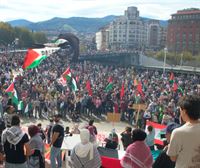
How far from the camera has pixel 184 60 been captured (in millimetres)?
91938

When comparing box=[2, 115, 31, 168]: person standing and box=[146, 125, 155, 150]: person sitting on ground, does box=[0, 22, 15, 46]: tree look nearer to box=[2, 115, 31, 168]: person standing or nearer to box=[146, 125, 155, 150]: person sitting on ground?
box=[146, 125, 155, 150]: person sitting on ground

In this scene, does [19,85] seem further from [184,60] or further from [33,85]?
[184,60]

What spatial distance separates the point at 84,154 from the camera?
5504 millimetres

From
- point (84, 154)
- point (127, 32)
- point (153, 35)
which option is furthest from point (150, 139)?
point (153, 35)

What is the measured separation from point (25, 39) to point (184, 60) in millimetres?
49348

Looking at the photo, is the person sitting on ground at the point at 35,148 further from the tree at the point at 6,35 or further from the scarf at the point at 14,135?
the tree at the point at 6,35

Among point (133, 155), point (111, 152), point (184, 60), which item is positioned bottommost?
point (184, 60)

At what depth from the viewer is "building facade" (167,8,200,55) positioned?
381ft

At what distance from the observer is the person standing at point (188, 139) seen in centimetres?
345

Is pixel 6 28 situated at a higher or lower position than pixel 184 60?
higher

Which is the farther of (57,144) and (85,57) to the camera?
(85,57)

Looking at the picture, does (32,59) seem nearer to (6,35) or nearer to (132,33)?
(6,35)

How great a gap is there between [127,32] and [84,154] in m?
168

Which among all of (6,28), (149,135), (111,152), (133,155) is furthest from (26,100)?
(6,28)
